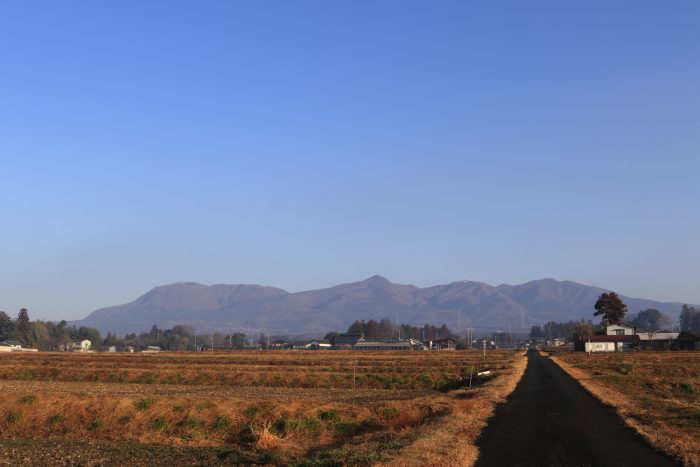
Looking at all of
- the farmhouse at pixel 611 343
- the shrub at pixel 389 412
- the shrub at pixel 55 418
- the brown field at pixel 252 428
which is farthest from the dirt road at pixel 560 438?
the farmhouse at pixel 611 343

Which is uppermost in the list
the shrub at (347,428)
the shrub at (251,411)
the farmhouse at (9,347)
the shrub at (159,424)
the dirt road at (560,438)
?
the dirt road at (560,438)

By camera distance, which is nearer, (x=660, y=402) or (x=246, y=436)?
(x=246, y=436)

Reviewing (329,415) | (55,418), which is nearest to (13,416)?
(55,418)

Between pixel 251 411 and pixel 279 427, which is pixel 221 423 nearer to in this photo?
pixel 251 411

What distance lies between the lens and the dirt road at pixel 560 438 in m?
18.9

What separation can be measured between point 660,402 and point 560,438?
16484mm

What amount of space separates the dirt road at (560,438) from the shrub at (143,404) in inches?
661

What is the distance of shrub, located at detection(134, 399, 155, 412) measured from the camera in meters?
32.6

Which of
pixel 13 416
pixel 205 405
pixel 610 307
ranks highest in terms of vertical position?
pixel 610 307

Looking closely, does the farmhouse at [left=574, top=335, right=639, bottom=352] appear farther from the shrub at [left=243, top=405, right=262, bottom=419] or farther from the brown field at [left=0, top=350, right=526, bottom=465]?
the shrub at [left=243, top=405, right=262, bottom=419]

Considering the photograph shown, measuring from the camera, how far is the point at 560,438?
22.9 m

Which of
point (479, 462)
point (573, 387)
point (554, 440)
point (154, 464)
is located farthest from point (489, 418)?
point (573, 387)

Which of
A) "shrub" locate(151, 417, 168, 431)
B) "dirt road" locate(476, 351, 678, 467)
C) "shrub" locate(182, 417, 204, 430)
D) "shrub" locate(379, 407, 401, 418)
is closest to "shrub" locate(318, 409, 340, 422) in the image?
"shrub" locate(379, 407, 401, 418)

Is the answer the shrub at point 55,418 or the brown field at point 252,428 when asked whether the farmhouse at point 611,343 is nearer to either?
the brown field at point 252,428
